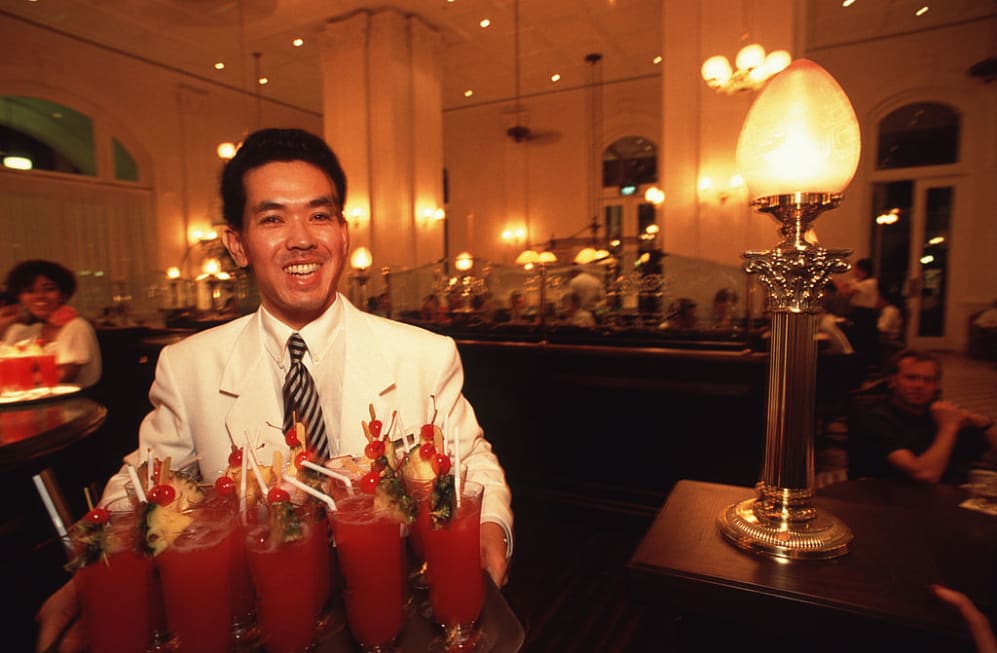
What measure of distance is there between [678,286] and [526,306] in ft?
5.31

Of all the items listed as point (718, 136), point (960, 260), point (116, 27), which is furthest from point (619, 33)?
point (116, 27)

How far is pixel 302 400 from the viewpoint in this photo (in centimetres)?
148

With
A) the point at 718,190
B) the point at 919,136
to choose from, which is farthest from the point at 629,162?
the point at 718,190

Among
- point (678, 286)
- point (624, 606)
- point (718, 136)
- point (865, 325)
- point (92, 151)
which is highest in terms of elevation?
point (92, 151)

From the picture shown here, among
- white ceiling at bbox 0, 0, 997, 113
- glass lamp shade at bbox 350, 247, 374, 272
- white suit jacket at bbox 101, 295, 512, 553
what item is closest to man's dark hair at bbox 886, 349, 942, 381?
white suit jacket at bbox 101, 295, 512, 553

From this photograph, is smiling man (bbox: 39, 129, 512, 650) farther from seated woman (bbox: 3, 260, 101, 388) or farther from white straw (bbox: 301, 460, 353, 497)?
seated woman (bbox: 3, 260, 101, 388)

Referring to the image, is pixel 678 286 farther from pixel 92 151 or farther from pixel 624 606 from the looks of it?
pixel 92 151

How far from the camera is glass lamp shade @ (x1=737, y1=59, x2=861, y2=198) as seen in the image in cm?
116

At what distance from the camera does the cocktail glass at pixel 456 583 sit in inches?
34.2

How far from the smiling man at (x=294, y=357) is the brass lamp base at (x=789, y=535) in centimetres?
52

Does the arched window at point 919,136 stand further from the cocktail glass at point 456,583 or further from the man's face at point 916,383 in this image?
the cocktail glass at point 456,583

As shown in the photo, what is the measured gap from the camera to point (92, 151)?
1066cm

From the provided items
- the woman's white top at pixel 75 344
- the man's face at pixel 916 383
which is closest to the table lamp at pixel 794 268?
the man's face at pixel 916 383

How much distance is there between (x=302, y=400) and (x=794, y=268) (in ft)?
4.07
